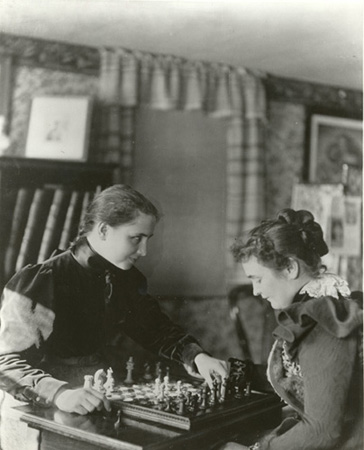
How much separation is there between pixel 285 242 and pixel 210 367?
19.1 inches

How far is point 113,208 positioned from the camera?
72.2 inches

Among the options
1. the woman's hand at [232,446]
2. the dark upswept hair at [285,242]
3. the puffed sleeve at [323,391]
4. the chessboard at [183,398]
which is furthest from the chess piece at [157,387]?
the dark upswept hair at [285,242]

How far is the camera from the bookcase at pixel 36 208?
6.18ft

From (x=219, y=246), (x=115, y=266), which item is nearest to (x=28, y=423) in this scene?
(x=115, y=266)

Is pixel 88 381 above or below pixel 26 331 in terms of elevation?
below

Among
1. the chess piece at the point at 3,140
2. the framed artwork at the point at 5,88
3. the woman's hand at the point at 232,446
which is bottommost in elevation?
the woman's hand at the point at 232,446

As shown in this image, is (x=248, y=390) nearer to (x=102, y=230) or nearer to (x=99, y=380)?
(x=99, y=380)

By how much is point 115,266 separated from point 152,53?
1012 mm

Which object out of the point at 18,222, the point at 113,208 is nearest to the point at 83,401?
the point at 113,208

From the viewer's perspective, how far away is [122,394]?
1653mm

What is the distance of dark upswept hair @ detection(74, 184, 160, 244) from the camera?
6.00 feet

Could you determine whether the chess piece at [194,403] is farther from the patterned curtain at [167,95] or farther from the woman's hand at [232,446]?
the patterned curtain at [167,95]

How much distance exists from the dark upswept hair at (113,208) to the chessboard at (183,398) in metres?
0.45

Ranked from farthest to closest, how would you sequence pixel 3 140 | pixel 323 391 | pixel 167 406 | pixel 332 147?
1. pixel 332 147
2. pixel 3 140
3. pixel 167 406
4. pixel 323 391
